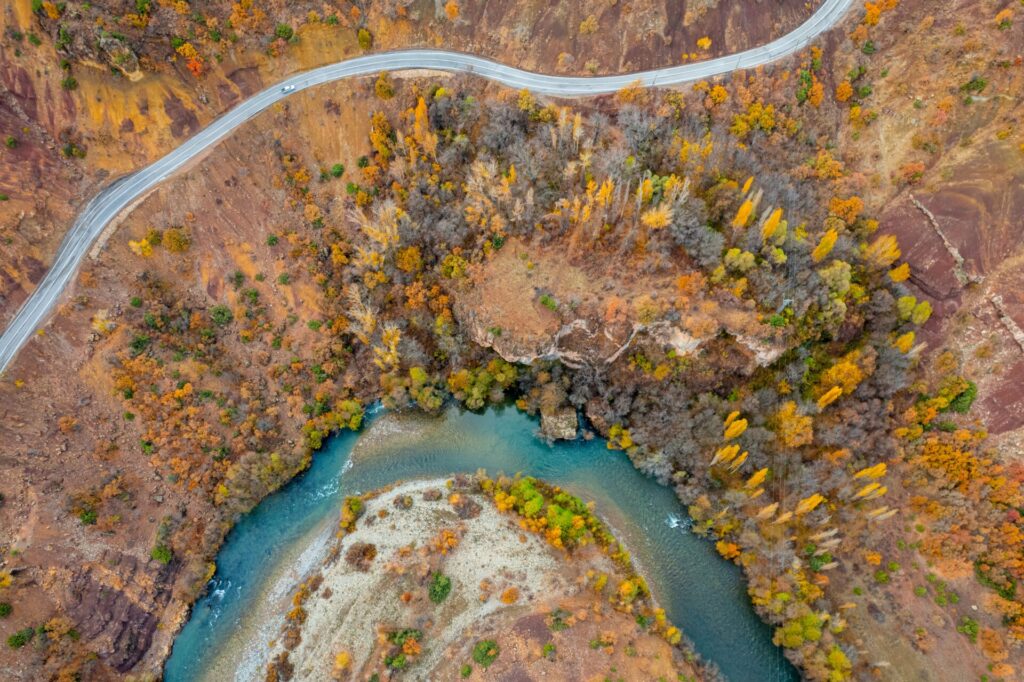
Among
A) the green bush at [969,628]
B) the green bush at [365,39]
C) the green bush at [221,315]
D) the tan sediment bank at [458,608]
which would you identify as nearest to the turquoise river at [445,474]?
the tan sediment bank at [458,608]

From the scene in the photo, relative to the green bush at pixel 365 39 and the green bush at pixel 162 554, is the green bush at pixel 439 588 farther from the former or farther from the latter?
the green bush at pixel 365 39

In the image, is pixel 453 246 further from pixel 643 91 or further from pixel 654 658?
pixel 654 658

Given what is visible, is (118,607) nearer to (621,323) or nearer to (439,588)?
(439,588)

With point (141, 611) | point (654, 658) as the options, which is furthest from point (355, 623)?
point (654, 658)

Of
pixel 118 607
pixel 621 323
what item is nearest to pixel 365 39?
pixel 621 323

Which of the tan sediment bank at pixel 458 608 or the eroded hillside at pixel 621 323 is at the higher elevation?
the eroded hillside at pixel 621 323
